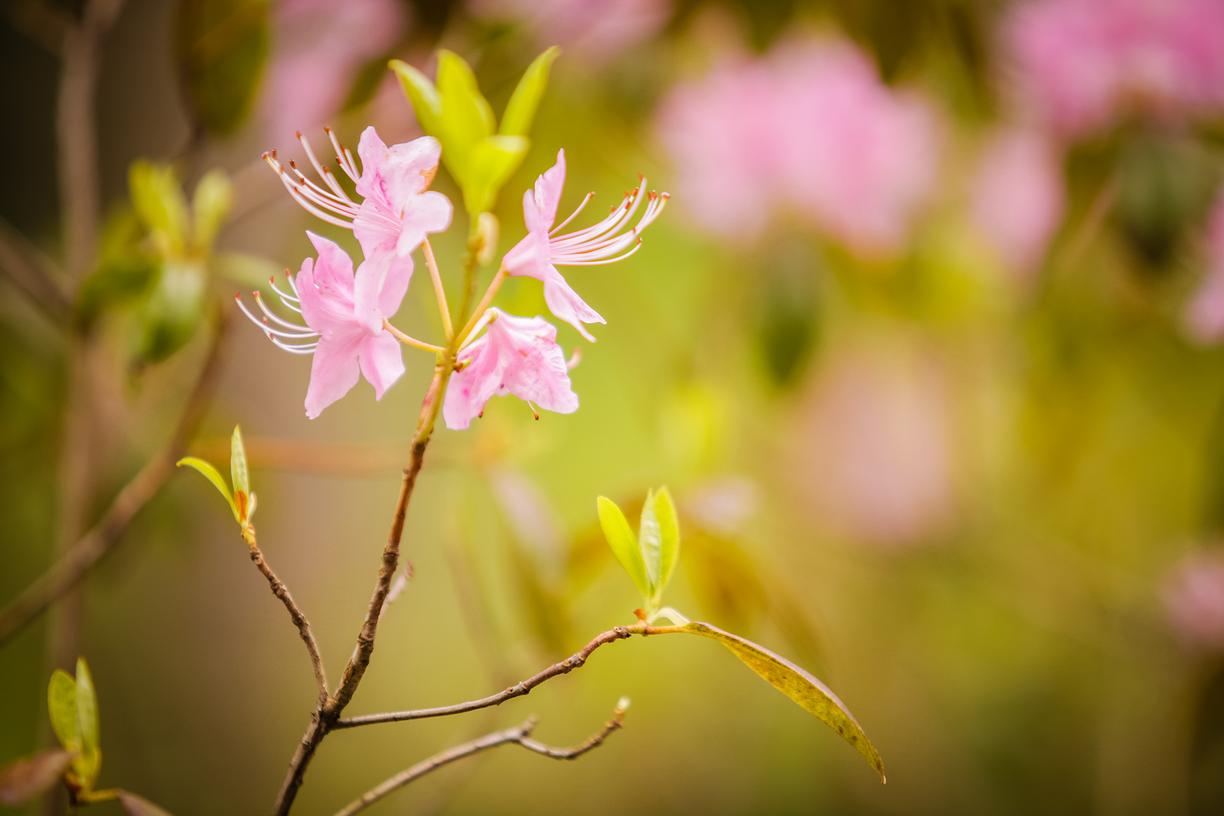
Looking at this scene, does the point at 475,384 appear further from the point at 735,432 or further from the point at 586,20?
the point at 735,432

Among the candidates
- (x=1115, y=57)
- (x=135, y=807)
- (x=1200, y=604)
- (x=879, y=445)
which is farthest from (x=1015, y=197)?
(x=135, y=807)

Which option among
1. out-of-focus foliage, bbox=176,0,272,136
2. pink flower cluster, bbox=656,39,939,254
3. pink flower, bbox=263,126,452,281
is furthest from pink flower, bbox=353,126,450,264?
pink flower cluster, bbox=656,39,939,254

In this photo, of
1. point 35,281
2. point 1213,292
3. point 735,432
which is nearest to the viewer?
point 35,281

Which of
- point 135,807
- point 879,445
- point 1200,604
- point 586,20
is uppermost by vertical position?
point 586,20

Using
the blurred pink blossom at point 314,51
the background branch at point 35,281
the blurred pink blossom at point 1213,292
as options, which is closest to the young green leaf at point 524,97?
the background branch at point 35,281

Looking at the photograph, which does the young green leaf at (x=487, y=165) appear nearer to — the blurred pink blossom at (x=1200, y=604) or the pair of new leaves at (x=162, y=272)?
the pair of new leaves at (x=162, y=272)

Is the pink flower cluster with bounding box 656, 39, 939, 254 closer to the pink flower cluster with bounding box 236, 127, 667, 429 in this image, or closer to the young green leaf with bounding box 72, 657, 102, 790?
the pink flower cluster with bounding box 236, 127, 667, 429
